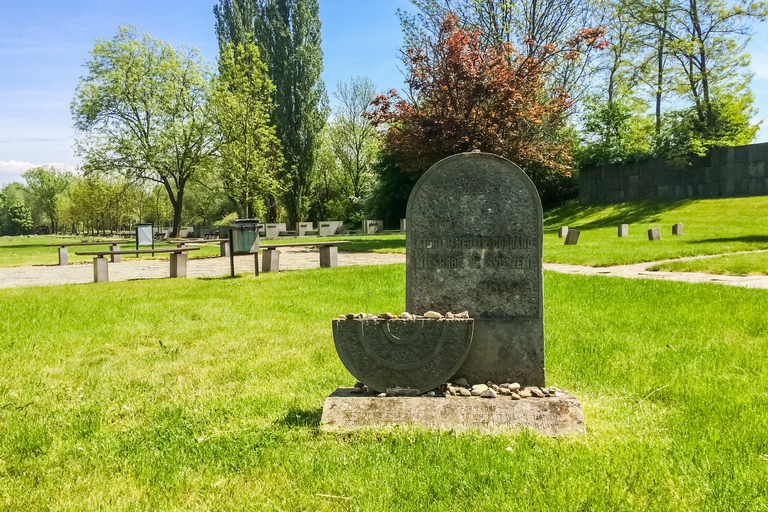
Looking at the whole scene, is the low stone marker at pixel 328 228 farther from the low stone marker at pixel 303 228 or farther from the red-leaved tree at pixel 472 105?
the red-leaved tree at pixel 472 105

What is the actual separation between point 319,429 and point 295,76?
3837cm

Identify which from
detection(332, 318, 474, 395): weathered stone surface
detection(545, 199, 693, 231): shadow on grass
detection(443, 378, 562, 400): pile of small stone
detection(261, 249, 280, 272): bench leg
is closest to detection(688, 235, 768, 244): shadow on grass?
detection(545, 199, 693, 231): shadow on grass

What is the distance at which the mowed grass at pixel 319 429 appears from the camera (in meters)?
2.69

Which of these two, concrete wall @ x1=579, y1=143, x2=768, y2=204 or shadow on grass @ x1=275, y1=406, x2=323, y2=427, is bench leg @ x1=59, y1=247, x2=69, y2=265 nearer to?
shadow on grass @ x1=275, y1=406, x2=323, y2=427

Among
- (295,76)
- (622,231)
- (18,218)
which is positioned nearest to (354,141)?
(295,76)

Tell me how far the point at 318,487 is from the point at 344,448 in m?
0.48

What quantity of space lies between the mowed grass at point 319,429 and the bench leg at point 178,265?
596 centimetres

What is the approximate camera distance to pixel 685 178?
30.2 metres

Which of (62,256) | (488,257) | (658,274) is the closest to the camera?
(488,257)

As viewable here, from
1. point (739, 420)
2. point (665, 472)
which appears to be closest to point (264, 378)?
point (665, 472)

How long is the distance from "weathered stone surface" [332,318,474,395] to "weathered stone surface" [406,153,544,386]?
19.5 inches

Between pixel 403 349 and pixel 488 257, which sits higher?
pixel 488 257

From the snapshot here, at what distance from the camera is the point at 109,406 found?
412 cm

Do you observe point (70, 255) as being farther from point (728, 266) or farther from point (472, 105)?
point (728, 266)
